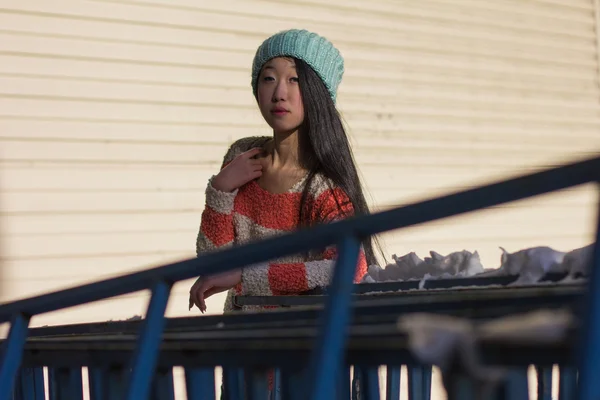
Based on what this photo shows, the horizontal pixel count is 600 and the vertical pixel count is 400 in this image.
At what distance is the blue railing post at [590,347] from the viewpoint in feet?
2.41

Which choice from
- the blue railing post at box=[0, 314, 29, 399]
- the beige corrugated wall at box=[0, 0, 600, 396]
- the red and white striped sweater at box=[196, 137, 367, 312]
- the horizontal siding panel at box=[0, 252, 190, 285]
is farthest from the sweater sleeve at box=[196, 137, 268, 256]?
the beige corrugated wall at box=[0, 0, 600, 396]

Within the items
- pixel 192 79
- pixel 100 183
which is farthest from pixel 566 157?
pixel 100 183

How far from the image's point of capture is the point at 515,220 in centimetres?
791

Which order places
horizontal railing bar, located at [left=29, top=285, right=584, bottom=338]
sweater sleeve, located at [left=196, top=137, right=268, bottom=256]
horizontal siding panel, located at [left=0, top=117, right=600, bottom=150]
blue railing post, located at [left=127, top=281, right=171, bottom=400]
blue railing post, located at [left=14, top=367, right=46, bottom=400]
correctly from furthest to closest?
horizontal siding panel, located at [left=0, top=117, right=600, bottom=150] → sweater sleeve, located at [left=196, top=137, right=268, bottom=256] → blue railing post, located at [left=14, top=367, right=46, bottom=400] → blue railing post, located at [left=127, top=281, right=171, bottom=400] → horizontal railing bar, located at [left=29, top=285, right=584, bottom=338]

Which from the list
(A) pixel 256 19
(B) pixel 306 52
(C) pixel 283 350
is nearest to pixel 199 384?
(C) pixel 283 350

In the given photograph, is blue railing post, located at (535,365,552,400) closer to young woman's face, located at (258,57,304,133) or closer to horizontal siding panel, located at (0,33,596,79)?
young woman's face, located at (258,57,304,133)

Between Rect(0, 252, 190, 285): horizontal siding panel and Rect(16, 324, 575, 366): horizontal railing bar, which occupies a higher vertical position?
Rect(0, 252, 190, 285): horizontal siding panel

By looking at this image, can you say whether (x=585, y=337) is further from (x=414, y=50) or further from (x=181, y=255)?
(x=414, y=50)

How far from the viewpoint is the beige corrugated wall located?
571 centimetres

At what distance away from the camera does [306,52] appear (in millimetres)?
2996

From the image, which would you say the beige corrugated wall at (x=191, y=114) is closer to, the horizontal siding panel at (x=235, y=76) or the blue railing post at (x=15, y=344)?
the horizontal siding panel at (x=235, y=76)

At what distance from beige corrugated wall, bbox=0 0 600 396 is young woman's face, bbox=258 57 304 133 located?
2963 mm

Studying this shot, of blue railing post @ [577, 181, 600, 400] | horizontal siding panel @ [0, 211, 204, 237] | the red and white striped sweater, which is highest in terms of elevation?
horizontal siding panel @ [0, 211, 204, 237]

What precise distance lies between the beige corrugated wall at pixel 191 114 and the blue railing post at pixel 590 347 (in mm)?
5041
